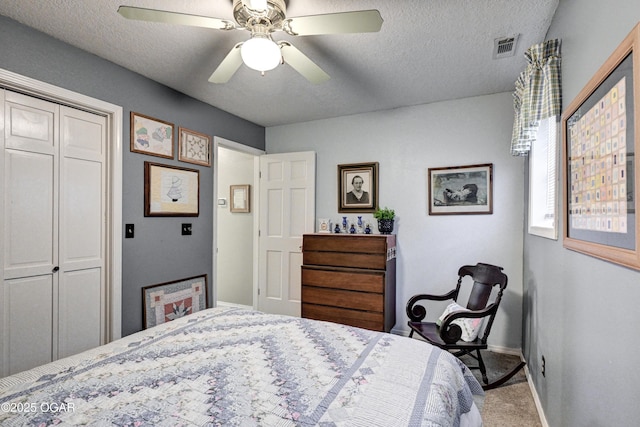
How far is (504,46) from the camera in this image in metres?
2.23

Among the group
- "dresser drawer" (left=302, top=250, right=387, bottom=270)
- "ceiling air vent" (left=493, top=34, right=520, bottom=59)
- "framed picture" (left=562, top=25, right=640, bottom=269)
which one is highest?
"ceiling air vent" (left=493, top=34, right=520, bottom=59)

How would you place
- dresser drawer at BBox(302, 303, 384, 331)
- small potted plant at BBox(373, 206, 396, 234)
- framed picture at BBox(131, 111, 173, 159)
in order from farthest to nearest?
small potted plant at BBox(373, 206, 396, 234) < dresser drawer at BBox(302, 303, 384, 331) < framed picture at BBox(131, 111, 173, 159)

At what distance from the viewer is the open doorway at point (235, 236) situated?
450 cm

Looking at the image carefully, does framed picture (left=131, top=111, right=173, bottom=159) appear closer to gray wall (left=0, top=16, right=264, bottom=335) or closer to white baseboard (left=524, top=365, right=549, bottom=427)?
gray wall (left=0, top=16, right=264, bottom=335)

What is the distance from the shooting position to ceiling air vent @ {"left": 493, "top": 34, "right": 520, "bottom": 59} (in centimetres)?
214

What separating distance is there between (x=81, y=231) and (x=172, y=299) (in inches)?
38.4

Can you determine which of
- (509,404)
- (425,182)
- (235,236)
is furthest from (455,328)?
(235,236)

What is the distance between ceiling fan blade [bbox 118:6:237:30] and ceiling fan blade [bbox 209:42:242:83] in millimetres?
177

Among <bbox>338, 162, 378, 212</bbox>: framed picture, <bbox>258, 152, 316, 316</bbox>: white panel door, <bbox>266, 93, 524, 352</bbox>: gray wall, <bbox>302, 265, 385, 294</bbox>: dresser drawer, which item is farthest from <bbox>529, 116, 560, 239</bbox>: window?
<bbox>258, 152, 316, 316</bbox>: white panel door

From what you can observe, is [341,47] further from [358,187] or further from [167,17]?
[358,187]

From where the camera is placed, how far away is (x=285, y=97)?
321cm

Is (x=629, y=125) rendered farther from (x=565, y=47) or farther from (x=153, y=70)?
(x=153, y=70)

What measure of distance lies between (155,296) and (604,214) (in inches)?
120

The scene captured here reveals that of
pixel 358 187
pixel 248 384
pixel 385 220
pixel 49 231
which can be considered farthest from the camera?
pixel 358 187
